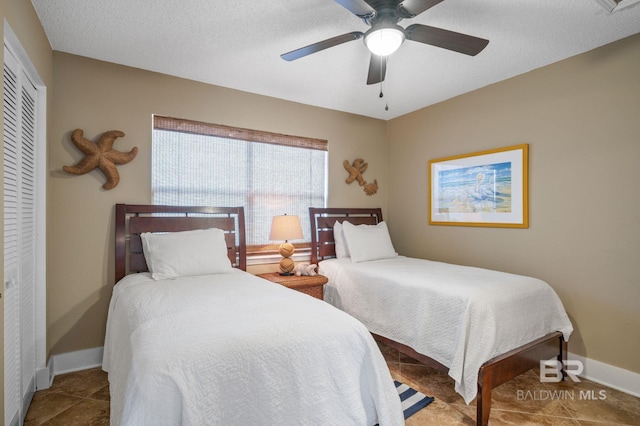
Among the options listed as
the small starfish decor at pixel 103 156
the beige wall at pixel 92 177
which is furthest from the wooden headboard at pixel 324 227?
the small starfish decor at pixel 103 156

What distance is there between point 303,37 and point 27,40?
1.67 metres

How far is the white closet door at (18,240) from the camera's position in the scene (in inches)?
67.8

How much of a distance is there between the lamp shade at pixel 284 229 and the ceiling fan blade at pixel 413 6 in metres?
2.05

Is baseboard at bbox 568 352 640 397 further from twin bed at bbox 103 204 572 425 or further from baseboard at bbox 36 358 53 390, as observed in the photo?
baseboard at bbox 36 358 53 390

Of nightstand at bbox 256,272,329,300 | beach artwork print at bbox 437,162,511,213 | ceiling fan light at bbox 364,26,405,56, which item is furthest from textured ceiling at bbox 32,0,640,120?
nightstand at bbox 256,272,329,300

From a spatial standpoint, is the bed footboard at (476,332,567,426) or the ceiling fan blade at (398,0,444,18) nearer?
the ceiling fan blade at (398,0,444,18)

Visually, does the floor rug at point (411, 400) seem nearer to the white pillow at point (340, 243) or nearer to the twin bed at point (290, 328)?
the twin bed at point (290, 328)

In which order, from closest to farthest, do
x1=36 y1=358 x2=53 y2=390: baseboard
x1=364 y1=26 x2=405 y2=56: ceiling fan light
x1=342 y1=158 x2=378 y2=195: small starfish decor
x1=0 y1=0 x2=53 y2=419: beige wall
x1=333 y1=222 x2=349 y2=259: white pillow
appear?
x1=0 y1=0 x2=53 y2=419: beige wall
x1=364 y1=26 x2=405 y2=56: ceiling fan light
x1=36 y1=358 x2=53 y2=390: baseboard
x1=333 y1=222 x2=349 y2=259: white pillow
x1=342 y1=158 x2=378 y2=195: small starfish decor

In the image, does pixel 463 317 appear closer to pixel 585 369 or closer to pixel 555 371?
pixel 555 371

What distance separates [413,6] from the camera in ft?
5.58

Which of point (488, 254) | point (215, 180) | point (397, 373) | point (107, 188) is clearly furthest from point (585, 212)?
point (107, 188)

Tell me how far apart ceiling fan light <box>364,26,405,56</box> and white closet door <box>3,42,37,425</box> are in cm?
192

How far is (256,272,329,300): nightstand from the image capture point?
3077mm

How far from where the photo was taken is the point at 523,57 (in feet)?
8.92
